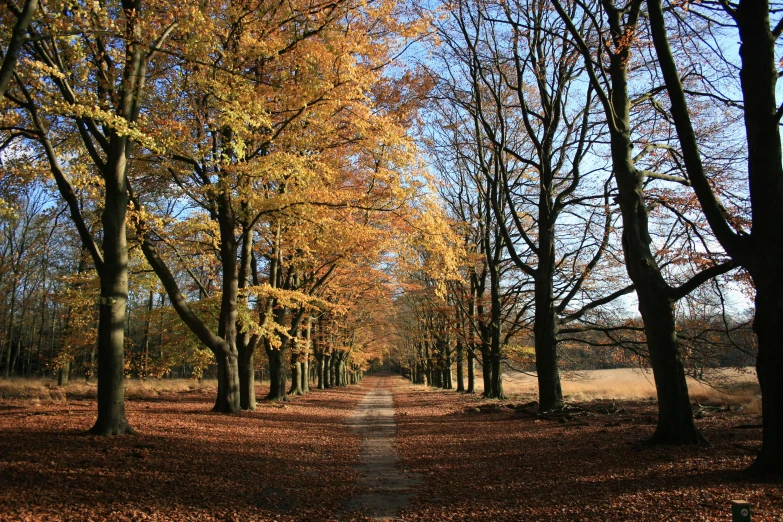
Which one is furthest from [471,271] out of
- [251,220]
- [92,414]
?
[92,414]

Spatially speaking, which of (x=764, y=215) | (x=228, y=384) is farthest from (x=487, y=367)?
(x=764, y=215)

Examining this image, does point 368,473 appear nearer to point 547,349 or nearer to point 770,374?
point 770,374

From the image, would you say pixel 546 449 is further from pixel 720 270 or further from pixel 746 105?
pixel 746 105

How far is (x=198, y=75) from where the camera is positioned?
9016mm

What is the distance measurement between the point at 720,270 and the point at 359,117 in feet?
24.6

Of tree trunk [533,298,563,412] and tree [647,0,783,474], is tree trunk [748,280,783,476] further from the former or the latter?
tree trunk [533,298,563,412]

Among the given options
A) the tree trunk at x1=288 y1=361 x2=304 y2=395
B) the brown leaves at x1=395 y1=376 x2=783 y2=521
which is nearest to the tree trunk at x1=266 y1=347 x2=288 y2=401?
the tree trunk at x1=288 y1=361 x2=304 y2=395

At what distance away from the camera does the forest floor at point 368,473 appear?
4.76 metres

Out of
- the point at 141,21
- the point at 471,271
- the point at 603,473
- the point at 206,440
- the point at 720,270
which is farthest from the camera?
the point at 471,271

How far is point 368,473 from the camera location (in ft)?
23.9

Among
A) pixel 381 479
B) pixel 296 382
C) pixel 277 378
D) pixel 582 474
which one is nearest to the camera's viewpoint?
pixel 582 474

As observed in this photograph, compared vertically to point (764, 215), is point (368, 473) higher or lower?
lower

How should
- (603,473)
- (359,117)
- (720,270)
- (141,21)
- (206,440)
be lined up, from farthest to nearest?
(359,117) < (206,440) < (141,21) < (720,270) < (603,473)

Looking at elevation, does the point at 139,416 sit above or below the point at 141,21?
below
